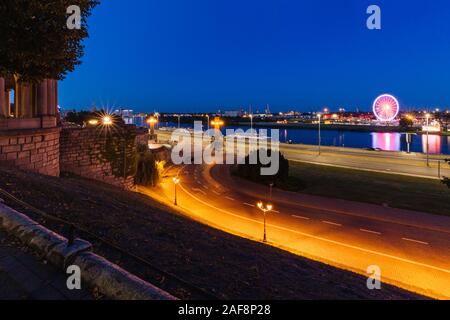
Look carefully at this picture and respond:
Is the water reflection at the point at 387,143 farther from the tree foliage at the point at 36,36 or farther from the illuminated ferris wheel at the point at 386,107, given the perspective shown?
the tree foliage at the point at 36,36

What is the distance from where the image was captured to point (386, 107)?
90688 millimetres

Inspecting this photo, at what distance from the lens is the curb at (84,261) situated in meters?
4.97

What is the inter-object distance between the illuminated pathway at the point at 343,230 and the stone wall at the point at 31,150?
11.7m

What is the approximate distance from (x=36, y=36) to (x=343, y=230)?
23.4m

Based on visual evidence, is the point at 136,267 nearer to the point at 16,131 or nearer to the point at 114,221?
the point at 114,221

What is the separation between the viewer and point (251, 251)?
1027 cm

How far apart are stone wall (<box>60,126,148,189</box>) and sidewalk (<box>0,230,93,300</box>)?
19798mm

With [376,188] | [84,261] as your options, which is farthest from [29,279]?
[376,188]

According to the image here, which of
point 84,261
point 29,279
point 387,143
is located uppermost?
Answer: point 387,143

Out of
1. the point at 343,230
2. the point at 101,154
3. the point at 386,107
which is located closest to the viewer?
the point at 343,230

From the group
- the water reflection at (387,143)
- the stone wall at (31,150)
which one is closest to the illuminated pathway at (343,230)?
the stone wall at (31,150)

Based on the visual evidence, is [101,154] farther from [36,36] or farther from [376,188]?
[376,188]
